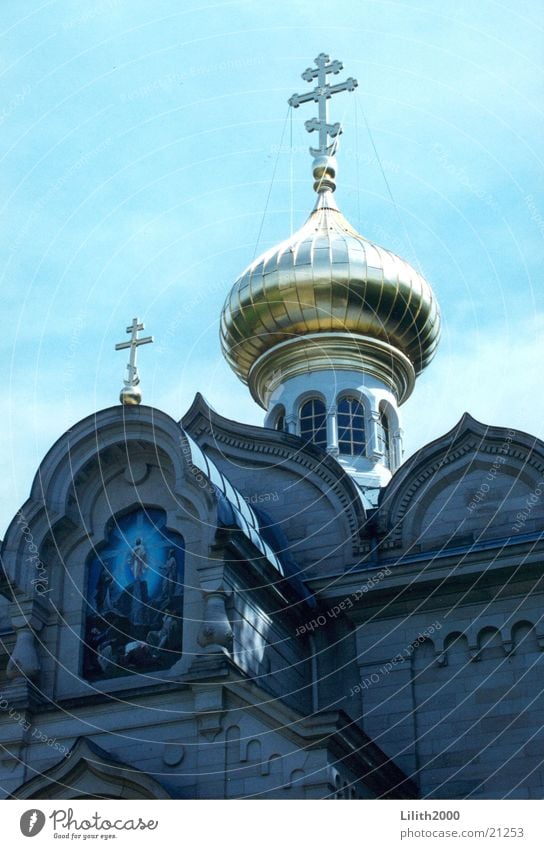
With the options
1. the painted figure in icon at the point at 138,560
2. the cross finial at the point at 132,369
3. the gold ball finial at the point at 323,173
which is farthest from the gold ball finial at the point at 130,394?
the gold ball finial at the point at 323,173

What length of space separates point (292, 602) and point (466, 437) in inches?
113

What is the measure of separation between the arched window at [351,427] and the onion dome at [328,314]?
550 millimetres

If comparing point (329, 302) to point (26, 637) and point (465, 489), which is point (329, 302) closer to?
point (465, 489)

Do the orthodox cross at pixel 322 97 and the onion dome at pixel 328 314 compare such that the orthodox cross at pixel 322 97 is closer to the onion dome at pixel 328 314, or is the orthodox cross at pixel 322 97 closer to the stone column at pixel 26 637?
the onion dome at pixel 328 314

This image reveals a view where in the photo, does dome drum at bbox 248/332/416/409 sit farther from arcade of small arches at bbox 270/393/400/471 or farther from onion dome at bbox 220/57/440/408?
arcade of small arches at bbox 270/393/400/471

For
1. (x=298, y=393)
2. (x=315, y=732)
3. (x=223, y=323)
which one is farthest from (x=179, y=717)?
(x=223, y=323)

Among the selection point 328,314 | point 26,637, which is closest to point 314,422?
point 328,314

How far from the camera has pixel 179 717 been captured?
13773mm

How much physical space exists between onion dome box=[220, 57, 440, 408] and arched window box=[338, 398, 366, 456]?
1.81 feet

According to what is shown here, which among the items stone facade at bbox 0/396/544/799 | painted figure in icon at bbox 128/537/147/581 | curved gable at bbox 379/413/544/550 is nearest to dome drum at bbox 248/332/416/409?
stone facade at bbox 0/396/544/799

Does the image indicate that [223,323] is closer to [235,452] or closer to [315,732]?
[235,452]

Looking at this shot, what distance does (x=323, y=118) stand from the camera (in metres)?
23.1

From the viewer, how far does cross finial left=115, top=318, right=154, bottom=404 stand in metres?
19.1
